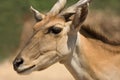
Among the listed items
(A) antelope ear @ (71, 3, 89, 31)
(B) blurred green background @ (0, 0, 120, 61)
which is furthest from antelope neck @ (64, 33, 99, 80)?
(B) blurred green background @ (0, 0, 120, 61)

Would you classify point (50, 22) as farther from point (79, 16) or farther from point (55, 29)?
point (79, 16)

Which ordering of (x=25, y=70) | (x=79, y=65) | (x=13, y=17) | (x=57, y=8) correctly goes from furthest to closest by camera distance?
1. (x=13, y=17)
2. (x=57, y=8)
3. (x=79, y=65)
4. (x=25, y=70)

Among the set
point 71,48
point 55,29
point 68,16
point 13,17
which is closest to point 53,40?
point 55,29

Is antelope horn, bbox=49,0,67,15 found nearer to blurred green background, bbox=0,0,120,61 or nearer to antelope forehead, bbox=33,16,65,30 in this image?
antelope forehead, bbox=33,16,65,30

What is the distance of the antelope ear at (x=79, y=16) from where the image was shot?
773cm

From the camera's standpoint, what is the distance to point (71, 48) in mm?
7840

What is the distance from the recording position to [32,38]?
7.77 metres

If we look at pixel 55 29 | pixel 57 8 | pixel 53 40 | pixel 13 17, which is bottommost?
pixel 13 17

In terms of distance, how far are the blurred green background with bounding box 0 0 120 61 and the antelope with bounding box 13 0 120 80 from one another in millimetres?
9672

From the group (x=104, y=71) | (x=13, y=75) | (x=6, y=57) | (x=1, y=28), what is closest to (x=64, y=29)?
(x=104, y=71)

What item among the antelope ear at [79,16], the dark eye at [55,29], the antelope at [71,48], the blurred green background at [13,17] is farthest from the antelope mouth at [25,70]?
the blurred green background at [13,17]

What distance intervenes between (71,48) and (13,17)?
1168 cm

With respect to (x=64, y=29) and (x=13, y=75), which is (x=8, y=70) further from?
(x=64, y=29)

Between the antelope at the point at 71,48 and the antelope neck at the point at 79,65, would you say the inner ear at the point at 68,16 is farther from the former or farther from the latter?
the antelope neck at the point at 79,65
